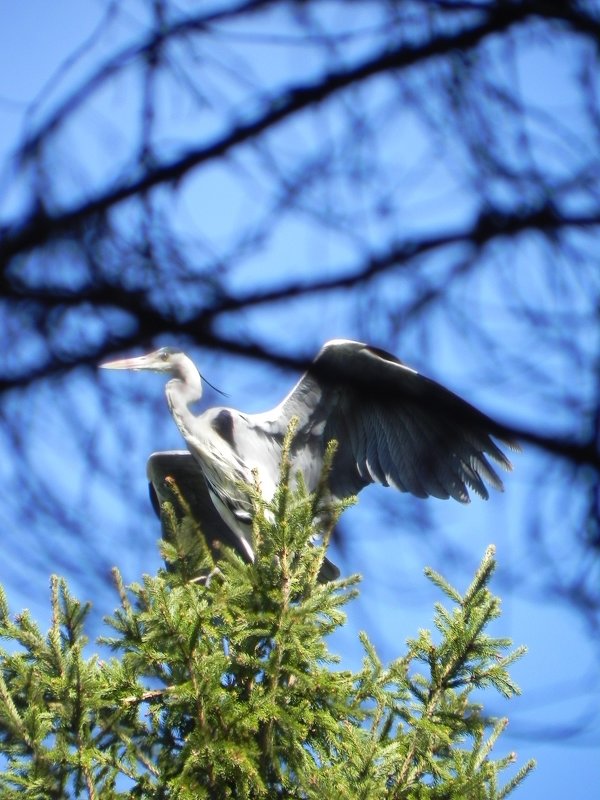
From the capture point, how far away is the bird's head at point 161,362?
505cm

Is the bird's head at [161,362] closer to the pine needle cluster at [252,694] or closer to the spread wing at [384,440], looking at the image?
the spread wing at [384,440]

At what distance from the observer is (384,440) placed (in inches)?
177

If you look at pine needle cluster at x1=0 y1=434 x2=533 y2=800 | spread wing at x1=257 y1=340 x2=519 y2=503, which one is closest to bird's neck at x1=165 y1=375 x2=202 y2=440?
spread wing at x1=257 y1=340 x2=519 y2=503

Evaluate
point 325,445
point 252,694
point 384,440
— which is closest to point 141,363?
point 325,445

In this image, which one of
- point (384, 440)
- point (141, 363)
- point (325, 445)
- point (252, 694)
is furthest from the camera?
point (141, 363)

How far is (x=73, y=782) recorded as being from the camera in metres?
2.81

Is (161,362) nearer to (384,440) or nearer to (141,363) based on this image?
(141,363)

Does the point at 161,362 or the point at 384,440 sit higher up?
the point at 161,362

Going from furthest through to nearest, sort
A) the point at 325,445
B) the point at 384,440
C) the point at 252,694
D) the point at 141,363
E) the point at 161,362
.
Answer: the point at 161,362, the point at 141,363, the point at 325,445, the point at 384,440, the point at 252,694

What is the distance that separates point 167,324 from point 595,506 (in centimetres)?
68

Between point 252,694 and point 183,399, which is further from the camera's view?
point 183,399

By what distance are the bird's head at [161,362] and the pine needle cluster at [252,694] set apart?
2.03m

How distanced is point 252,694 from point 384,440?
175 centimetres

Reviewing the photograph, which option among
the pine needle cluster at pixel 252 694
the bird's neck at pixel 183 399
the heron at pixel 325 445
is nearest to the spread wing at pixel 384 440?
the heron at pixel 325 445
